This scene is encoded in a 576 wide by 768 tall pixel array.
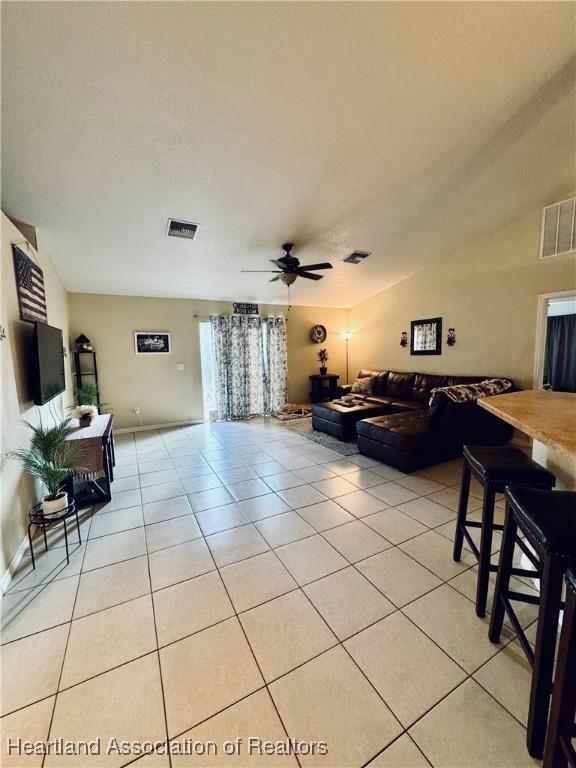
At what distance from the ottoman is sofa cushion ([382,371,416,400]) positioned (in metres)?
0.65

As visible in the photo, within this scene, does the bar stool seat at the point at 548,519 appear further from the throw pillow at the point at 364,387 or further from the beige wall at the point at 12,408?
the throw pillow at the point at 364,387

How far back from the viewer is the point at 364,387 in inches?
240

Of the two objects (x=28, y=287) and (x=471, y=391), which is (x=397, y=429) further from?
(x=28, y=287)

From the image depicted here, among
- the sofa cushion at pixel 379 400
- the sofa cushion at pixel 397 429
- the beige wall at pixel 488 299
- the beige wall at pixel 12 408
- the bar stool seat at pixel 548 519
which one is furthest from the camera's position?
the sofa cushion at pixel 379 400

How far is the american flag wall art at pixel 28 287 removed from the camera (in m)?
2.26

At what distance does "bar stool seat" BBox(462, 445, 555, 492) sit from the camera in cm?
145

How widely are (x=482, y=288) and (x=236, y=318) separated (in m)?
4.30

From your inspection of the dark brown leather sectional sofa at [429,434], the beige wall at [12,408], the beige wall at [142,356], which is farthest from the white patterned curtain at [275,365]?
the beige wall at [12,408]

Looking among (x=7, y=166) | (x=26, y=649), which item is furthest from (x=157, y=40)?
(x=26, y=649)

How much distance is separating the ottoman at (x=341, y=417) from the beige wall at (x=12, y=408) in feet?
11.4

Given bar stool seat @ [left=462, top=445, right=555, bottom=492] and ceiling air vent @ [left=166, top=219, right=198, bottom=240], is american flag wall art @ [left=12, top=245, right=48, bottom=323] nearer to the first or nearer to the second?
ceiling air vent @ [left=166, top=219, right=198, bottom=240]

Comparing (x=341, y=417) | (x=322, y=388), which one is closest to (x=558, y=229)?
(x=341, y=417)

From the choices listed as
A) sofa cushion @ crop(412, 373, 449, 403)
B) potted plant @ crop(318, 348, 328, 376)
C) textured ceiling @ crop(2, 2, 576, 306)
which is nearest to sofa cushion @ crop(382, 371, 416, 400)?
sofa cushion @ crop(412, 373, 449, 403)

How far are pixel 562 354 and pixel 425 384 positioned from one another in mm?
3059
